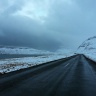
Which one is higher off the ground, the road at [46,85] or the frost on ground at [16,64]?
the frost on ground at [16,64]

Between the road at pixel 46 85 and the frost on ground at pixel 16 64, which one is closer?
the road at pixel 46 85

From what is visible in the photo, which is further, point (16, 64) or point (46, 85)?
point (16, 64)

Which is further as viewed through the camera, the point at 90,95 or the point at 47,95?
the point at 90,95

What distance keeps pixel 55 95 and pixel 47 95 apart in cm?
38

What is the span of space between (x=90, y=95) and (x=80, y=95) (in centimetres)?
54

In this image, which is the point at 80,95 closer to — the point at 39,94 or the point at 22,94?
the point at 39,94

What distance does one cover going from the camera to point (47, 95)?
8906 millimetres

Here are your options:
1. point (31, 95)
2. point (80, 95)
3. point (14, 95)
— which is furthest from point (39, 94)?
point (80, 95)

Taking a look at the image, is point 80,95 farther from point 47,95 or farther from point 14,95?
point 14,95

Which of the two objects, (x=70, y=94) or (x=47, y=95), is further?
(x=70, y=94)

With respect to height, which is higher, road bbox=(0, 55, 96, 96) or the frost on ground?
the frost on ground

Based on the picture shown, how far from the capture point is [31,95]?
9000 millimetres

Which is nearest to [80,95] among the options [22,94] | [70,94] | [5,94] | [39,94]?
[70,94]

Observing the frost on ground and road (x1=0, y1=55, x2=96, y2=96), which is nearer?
road (x1=0, y1=55, x2=96, y2=96)
